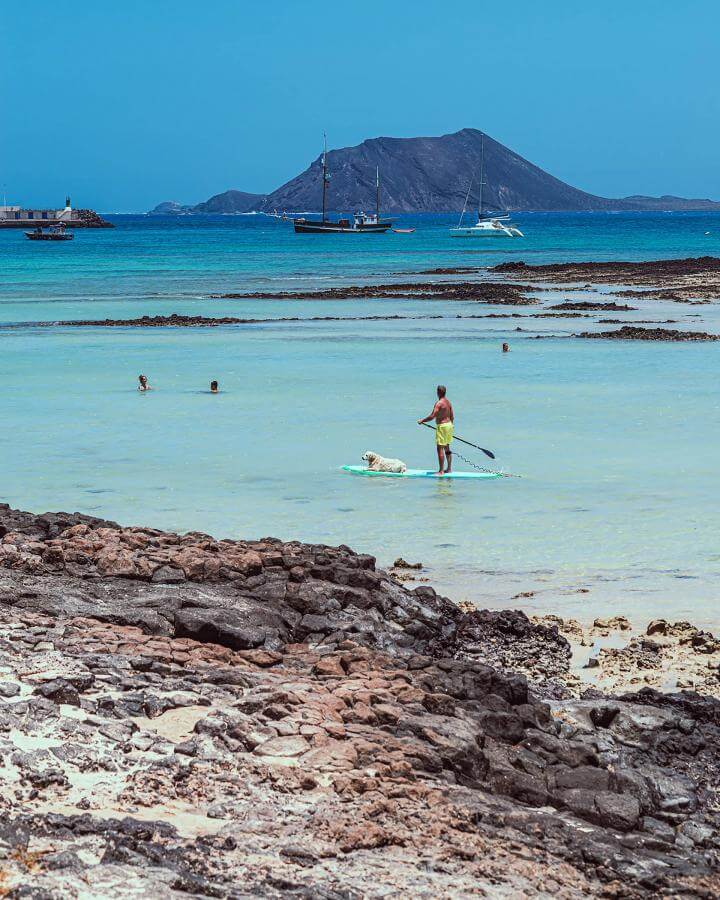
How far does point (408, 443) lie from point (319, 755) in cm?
1377

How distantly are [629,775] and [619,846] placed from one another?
92 centimetres

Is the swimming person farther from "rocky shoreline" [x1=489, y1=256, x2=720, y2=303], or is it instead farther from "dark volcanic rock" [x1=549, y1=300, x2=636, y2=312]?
"rocky shoreline" [x1=489, y1=256, x2=720, y2=303]

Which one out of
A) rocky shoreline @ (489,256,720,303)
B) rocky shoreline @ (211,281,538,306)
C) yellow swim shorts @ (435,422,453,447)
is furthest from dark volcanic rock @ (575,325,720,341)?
yellow swim shorts @ (435,422,453,447)

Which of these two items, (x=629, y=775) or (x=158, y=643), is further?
(x=158, y=643)

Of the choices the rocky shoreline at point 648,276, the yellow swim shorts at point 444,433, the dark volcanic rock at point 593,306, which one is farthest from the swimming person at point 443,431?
the rocky shoreline at point 648,276

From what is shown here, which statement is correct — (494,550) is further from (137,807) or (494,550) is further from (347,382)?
(347,382)

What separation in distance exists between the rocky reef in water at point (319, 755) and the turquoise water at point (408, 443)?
2.82m

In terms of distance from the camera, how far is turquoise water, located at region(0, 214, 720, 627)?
13.4 meters

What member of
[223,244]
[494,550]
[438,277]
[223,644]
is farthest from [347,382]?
[223,244]

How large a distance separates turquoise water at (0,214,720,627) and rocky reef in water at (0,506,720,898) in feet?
9.24

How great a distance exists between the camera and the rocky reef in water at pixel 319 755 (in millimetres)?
5938

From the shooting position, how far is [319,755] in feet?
23.0

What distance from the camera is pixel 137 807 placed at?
638 cm

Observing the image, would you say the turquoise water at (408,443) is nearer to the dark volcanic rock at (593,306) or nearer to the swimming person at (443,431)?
the swimming person at (443,431)
